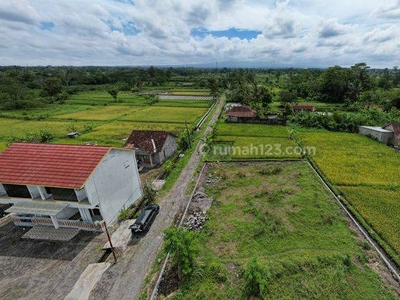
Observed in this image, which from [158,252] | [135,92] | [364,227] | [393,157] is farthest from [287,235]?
[135,92]

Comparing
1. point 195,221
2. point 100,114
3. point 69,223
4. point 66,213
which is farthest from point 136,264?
point 100,114

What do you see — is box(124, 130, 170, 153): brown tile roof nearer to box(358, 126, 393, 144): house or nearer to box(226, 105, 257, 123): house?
box(226, 105, 257, 123): house

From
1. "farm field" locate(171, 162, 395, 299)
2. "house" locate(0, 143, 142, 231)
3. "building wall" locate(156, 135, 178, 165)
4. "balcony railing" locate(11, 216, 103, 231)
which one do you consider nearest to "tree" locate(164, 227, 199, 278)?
"farm field" locate(171, 162, 395, 299)

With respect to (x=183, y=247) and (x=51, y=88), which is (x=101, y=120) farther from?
(x=183, y=247)

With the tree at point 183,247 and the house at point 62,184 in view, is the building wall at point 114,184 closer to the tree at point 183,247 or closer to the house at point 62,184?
the house at point 62,184

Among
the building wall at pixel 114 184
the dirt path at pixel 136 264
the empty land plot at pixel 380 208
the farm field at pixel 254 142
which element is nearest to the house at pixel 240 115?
the farm field at pixel 254 142

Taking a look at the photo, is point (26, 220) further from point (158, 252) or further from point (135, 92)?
point (135, 92)
